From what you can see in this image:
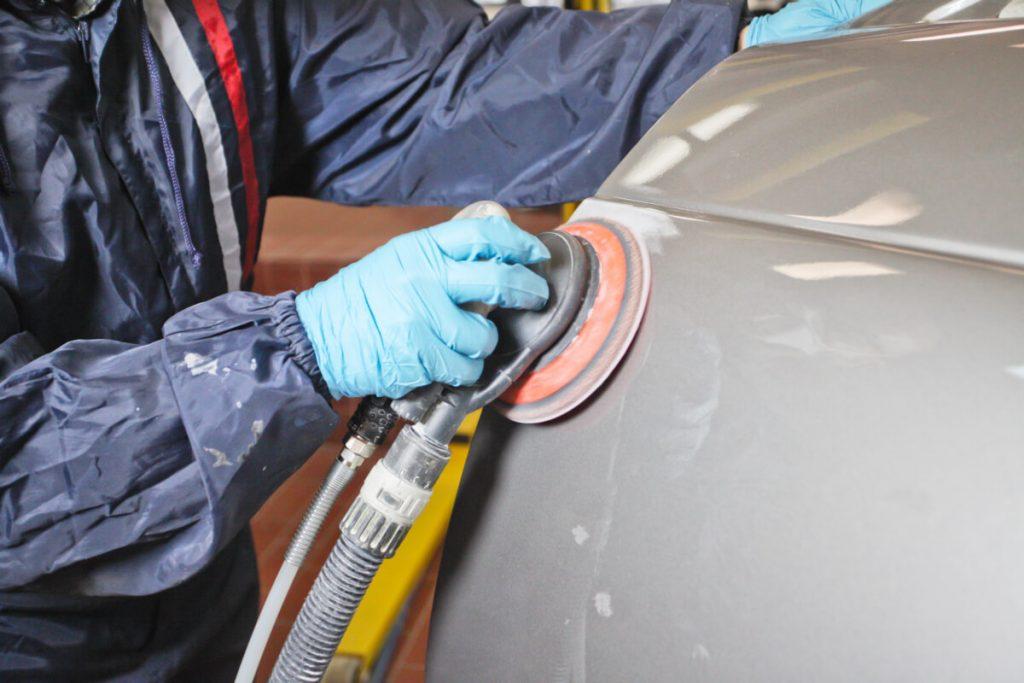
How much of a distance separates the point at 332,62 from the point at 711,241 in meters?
0.73

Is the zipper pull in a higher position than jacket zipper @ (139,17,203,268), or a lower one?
higher

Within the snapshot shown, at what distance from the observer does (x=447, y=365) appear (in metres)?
0.61

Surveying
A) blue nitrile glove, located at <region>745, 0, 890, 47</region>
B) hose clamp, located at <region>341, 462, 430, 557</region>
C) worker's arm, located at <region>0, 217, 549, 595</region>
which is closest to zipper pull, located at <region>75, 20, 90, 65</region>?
worker's arm, located at <region>0, 217, 549, 595</region>

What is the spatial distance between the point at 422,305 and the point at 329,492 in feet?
0.62

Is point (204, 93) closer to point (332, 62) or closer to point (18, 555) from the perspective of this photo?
point (332, 62)

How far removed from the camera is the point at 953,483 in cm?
42

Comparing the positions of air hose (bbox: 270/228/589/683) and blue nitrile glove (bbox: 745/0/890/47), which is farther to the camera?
blue nitrile glove (bbox: 745/0/890/47)

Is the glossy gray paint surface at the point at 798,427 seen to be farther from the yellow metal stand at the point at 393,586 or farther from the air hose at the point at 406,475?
the yellow metal stand at the point at 393,586

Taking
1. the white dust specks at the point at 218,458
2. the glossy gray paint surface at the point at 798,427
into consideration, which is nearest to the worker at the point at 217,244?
the white dust specks at the point at 218,458

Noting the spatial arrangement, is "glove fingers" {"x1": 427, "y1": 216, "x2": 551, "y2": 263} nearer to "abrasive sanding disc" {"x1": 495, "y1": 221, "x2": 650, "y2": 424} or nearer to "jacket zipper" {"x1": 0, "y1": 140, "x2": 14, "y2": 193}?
"abrasive sanding disc" {"x1": 495, "y1": 221, "x2": 650, "y2": 424}

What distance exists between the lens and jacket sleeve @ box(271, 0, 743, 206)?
103 cm

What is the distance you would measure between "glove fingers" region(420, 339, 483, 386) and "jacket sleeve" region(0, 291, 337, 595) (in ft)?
0.38

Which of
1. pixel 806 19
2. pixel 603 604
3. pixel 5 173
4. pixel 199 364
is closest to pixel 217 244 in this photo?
pixel 5 173

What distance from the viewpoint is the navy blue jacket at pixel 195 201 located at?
667 mm
